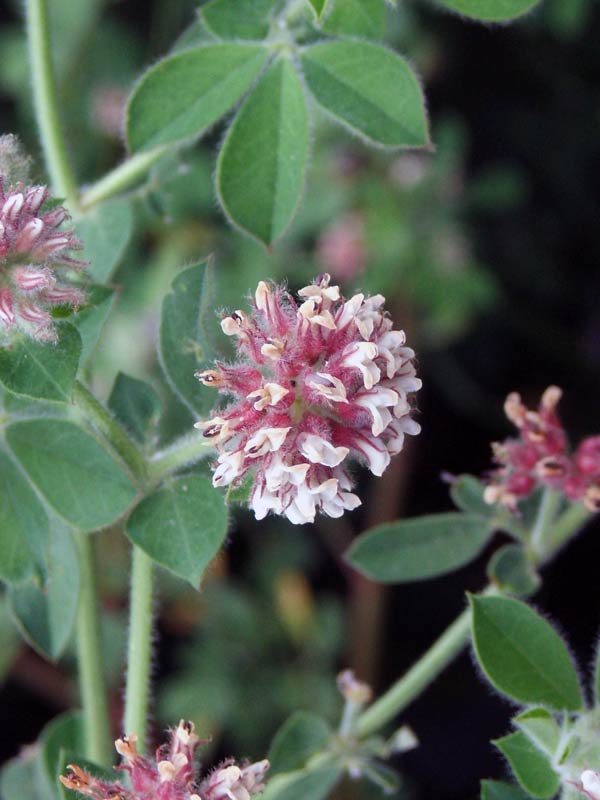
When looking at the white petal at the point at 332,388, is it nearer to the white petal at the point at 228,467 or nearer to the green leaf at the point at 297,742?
the white petal at the point at 228,467

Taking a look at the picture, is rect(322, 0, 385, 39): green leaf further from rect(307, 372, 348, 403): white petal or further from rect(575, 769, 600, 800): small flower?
rect(575, 769, 600, 800): small flower

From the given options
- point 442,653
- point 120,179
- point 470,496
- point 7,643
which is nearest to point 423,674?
point 442,653

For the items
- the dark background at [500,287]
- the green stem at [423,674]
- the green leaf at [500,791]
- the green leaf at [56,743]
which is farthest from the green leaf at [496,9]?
the dark background at [500,287]

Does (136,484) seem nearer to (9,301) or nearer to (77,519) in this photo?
(77,519)

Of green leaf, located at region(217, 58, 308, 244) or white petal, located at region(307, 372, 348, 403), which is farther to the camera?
green leaf, located at region(217, 58, 308, 244)

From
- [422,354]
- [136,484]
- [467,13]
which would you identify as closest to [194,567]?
[136,484]

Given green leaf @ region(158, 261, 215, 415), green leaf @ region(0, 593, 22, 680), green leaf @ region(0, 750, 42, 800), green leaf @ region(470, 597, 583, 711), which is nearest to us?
green leaf @ region(470, 597, 583, 711)

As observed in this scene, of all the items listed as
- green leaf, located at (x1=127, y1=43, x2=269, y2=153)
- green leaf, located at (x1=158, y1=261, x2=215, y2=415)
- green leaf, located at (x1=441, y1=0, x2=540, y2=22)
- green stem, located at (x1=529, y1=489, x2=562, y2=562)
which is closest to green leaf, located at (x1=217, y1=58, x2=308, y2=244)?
green leaf, located at (x1=127, y1=43, x2=269, y2=153)
